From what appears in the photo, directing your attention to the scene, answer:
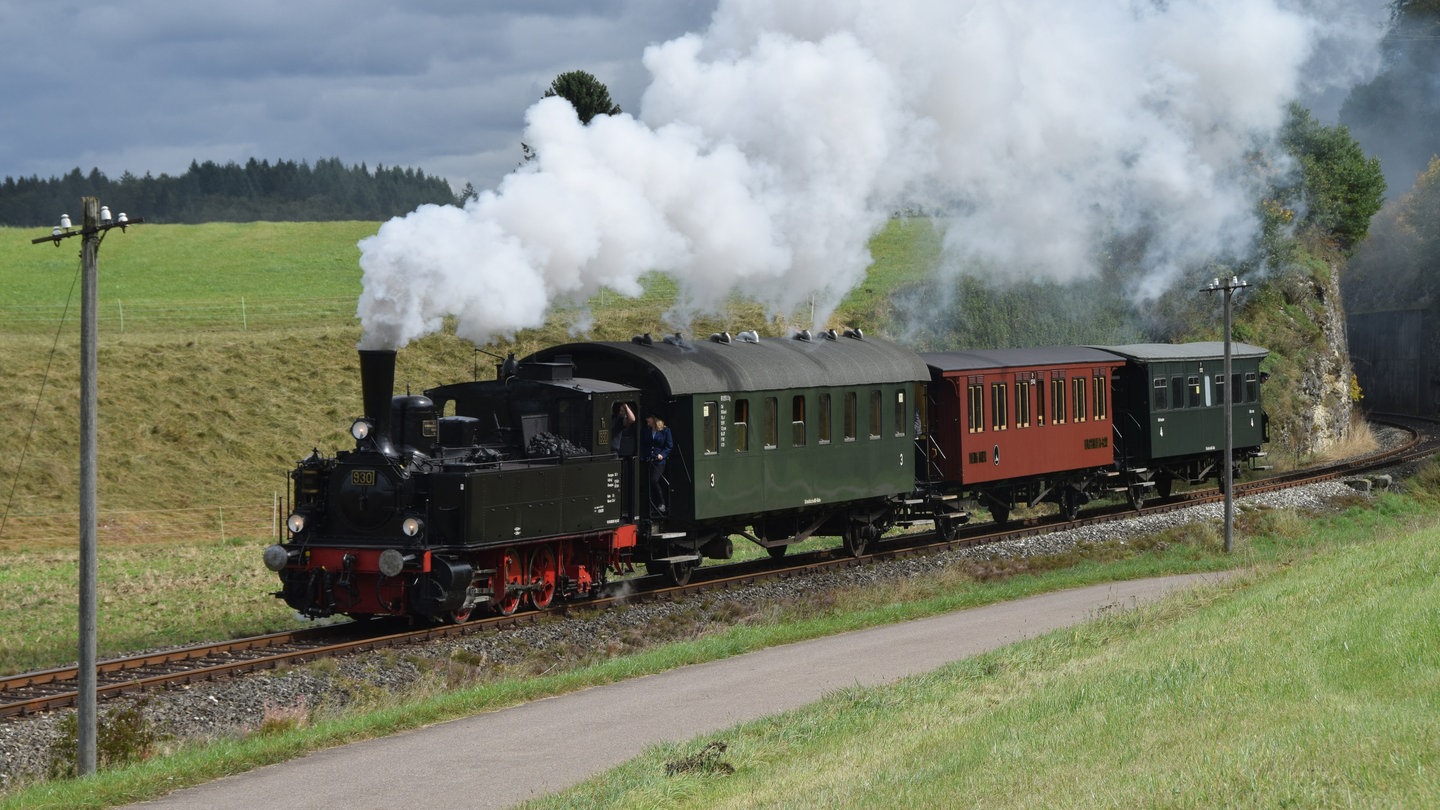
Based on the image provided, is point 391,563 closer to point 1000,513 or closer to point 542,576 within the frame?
point 542,576

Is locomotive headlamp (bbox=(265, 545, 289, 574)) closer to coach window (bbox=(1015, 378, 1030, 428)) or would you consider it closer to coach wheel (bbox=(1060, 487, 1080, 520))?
coach window (bbox=(1015, 378, 1030, 428))

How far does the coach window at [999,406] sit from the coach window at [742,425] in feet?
24.9

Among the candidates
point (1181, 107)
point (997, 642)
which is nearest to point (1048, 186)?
point (1181, 107)

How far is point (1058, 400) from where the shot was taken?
30.1 m

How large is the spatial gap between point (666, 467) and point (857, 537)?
19.7 feet

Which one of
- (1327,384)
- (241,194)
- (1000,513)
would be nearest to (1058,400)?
(1000,513)

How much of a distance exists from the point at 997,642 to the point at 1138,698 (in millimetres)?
6143

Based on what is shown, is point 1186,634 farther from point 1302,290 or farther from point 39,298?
point 39,298

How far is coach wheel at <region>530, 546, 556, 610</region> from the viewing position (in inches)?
790

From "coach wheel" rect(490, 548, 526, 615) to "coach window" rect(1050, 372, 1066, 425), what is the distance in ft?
46.0

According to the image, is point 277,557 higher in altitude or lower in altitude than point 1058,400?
lower

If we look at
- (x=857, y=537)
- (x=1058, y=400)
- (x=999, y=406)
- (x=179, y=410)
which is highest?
(x=179, y=410)

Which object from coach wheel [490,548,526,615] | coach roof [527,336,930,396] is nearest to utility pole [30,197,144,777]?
coach wheel [490,548,526,615]

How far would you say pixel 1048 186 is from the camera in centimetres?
5369
